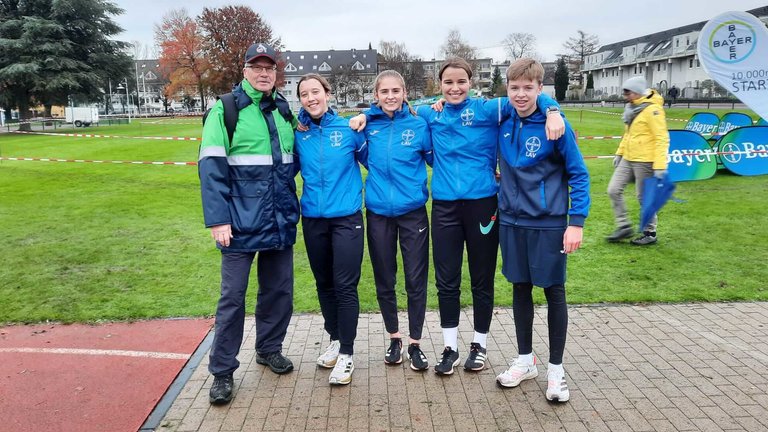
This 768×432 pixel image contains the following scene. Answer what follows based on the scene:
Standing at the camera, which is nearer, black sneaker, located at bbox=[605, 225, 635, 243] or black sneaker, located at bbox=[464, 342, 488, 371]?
black sneaker, located at bbox=[464, 342, 488, 371]

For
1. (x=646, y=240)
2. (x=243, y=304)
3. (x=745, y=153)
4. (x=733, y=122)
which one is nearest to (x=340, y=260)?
(x=243, y=304)

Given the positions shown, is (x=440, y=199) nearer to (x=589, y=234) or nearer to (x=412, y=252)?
(x=412, y=252)

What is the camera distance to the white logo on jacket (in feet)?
12.2

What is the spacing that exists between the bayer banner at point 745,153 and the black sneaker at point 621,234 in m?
6.87

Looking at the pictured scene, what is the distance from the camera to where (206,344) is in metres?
4.48

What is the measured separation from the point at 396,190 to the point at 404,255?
1.62 ft

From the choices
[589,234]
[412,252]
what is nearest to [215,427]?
[412,252]

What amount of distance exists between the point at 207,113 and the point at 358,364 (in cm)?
207

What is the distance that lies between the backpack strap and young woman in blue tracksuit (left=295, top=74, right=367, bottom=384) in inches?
17.3

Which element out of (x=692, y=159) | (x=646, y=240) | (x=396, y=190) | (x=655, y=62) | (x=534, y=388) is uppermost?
(x=655, y=62)

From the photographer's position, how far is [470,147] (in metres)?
3.61

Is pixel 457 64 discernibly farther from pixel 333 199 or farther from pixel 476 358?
pixel 476 358

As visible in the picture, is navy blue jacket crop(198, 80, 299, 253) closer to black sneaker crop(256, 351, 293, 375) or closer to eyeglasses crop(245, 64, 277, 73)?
eyeglasses crop(245, 64, 277, 73)

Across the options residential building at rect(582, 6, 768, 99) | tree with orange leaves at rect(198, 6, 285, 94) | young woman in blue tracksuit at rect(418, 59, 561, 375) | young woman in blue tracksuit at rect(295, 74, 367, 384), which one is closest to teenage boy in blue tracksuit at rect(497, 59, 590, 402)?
young woman in blue tracksuit at rect(418, 59, 561, 375)
